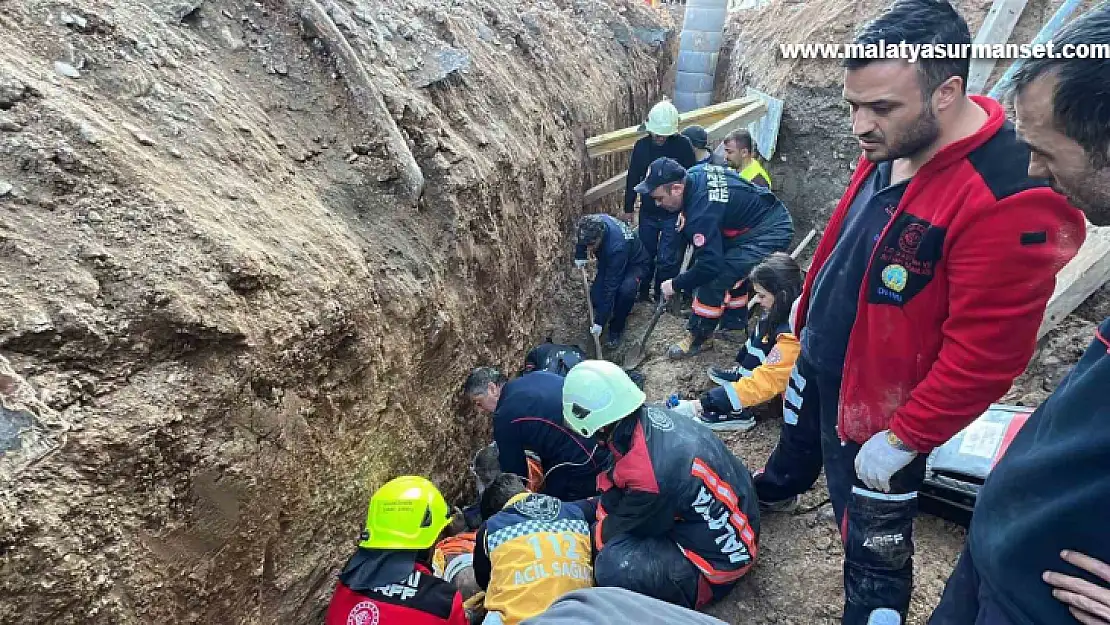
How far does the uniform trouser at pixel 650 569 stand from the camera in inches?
113

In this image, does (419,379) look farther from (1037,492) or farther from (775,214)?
(775,214)

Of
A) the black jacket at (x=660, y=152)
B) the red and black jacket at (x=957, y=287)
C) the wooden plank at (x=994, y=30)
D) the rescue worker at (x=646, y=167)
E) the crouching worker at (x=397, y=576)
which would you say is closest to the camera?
the red and black jacket at (x=957, y=287)

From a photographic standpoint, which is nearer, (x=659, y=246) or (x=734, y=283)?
(x=734, y=283)

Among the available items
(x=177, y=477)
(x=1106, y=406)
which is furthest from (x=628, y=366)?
(x=1106, y=406)

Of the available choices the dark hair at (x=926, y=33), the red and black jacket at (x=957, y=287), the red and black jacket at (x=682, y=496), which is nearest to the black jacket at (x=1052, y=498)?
the red and black jacket at (x=957, y=287)

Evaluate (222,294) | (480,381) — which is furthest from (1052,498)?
(480,381)

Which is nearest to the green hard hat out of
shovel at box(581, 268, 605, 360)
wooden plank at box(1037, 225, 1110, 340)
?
wooden plank at box(1037, 225, 1110, 340)

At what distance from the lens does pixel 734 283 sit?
548 centimetres

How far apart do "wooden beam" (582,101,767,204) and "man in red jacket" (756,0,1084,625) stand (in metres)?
4.56

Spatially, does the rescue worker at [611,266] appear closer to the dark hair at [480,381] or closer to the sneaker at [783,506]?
the dark hair at [480,381]

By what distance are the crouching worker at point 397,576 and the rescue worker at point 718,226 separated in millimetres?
3412

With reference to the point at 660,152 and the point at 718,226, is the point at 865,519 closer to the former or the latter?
the point at 718,226

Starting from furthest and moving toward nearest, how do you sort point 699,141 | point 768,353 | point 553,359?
point 699,141
point 553,359
point 768,353

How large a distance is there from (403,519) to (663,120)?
4969 millimetres
